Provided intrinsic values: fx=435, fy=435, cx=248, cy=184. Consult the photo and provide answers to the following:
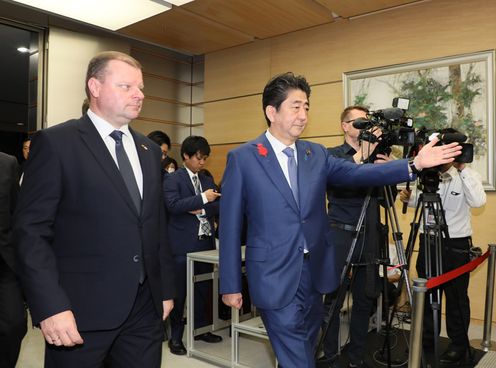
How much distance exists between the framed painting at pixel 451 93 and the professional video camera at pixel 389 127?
231 centimetres

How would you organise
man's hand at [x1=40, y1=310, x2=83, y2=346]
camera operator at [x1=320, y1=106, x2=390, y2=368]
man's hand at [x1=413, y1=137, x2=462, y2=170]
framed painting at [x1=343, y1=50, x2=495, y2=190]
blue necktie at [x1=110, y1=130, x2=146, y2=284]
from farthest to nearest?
framed painting at [x1=343, y1=50, x2=495, y2=190]
camera operator at [x1=320, y1=106, x2=390, y2=368]
man's hand at [x1=413, y1=137, x2=462, y2=170]
blue necktie at [x1=110, y1=130, x2=146, y2=284]
man's hand at [x1=40, y1=310, x2=83, y2=346]

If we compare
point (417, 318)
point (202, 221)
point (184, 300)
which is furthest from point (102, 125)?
point (184, 300)

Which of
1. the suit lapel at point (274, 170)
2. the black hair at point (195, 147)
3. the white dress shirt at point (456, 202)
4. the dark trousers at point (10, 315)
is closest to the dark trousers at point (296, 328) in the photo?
the suit lapel at point (274, 170)

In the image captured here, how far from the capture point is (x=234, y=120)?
640cm

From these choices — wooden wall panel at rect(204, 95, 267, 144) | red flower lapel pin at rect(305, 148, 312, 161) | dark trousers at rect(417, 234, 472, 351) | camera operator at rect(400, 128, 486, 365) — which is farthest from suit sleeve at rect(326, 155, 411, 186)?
wooden wall panel at rect(204, 95, 267, 144)

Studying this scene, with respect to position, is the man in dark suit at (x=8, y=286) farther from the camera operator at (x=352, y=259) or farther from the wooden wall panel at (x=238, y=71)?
the wooden wall panel at (x=238, y=71)

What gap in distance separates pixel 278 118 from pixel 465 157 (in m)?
0.96

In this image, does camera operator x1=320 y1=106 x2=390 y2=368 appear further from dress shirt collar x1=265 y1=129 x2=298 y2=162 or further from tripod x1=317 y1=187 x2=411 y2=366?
dress shirt collar x1=265 y1=129 x2=298 y2=162

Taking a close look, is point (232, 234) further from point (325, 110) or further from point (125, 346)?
point (325, 110)

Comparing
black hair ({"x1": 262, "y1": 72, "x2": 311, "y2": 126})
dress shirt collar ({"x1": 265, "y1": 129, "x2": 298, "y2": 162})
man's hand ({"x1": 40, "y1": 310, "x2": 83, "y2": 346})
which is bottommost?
man's hand ({"x1": 40, "y1": 310, "x2": 83, "y2": 346})

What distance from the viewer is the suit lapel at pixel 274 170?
185 centimetres

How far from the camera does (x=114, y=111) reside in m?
1.52

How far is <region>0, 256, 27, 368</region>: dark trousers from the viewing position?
2.22 meters

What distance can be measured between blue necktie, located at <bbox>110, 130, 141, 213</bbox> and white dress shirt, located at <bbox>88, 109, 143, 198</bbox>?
0.01m
